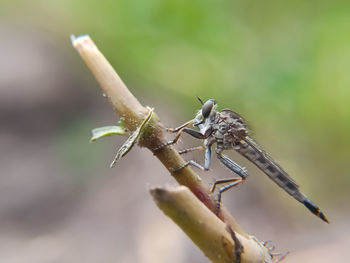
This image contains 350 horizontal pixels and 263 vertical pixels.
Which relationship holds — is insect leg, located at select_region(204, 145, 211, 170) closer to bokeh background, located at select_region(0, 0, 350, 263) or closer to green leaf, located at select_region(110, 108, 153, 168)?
green leaf, located at select_region(110, 108, 153, 168)

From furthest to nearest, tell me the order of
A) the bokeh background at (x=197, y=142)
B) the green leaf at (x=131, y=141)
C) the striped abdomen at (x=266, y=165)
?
the bokeh background at (x=197, y=142)
the striped abdomen at (x=266, y=165)
the green leaf at (x=131, y=141)

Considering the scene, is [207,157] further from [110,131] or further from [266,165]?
[110,131]

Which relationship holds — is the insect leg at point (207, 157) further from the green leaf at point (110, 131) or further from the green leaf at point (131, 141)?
the green leaf at point (131, 141)

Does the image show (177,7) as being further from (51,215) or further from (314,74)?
(51,215)

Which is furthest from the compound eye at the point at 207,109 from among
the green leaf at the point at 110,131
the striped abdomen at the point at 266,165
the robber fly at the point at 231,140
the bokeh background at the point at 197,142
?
the bokeh background at the point at 197,142

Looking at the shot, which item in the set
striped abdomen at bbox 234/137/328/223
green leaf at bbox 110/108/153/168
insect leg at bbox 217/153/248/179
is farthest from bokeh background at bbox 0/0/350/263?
green leaf at bbox 110/108/153/168

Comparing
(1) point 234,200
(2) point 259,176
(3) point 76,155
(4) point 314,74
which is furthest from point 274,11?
(3) point 76,155

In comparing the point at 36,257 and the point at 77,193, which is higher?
the point at 77,193

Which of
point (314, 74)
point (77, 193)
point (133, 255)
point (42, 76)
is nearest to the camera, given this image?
point (133, 255)

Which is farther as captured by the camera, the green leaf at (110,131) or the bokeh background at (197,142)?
the bokeh background at (197,142)
